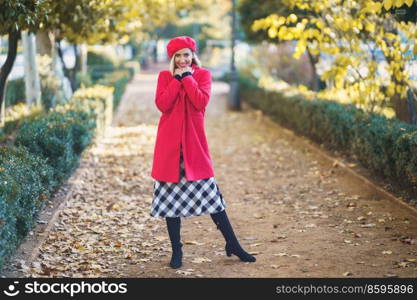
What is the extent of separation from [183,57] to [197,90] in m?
0.31

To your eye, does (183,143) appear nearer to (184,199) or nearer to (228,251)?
(184,199)

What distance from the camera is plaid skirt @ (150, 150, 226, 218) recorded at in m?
5.52

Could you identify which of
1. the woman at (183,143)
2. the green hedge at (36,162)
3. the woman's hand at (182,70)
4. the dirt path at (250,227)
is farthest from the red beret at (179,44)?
the dirt path at (250,227)

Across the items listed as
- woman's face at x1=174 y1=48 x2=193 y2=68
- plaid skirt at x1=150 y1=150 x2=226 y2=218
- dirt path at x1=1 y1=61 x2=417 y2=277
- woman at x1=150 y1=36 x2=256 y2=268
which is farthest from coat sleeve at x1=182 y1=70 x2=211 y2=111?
dirt path at x1=1 y1=61 x2=417 y2=277

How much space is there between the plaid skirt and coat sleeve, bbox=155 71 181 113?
444 mm

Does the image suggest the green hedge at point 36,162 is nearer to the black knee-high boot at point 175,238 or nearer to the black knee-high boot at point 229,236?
the black knee-high boot at point 175,238

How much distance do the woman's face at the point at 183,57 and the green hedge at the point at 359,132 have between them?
2.92 m

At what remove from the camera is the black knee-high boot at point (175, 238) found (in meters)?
5.66

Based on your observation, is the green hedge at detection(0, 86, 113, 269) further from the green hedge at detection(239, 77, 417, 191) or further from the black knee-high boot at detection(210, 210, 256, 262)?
the green hedge at detection(239, 77, 417, 191)

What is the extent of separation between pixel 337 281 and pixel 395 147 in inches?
119

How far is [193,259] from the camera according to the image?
6.05 m

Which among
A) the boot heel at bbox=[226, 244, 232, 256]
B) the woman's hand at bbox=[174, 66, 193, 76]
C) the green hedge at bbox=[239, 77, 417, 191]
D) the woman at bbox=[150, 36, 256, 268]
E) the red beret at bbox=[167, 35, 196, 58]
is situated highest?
the red beret at bbox=[167, 35, 196, 58]

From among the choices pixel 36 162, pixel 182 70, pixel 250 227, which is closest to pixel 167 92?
pixel 182 70

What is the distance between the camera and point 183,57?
552 centimetres
